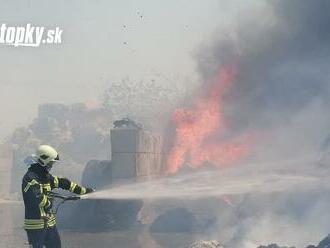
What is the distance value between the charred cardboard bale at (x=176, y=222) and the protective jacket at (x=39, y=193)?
5117cm

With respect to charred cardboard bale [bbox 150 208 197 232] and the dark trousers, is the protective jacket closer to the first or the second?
the dark trousers

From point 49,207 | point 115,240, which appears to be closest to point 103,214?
point 115,240

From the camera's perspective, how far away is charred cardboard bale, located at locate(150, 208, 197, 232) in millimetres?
60112

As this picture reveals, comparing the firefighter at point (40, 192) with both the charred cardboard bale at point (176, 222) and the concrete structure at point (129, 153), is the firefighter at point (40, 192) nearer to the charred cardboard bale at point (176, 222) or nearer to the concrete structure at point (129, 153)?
the charred cardboard bale at point (176, 222)

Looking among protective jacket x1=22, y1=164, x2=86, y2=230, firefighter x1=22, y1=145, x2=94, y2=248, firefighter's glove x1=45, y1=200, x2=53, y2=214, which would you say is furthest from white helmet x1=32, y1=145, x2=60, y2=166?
firefighter's glove x1=45, y1=200, x2=53, y2=214

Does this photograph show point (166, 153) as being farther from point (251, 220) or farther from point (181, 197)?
point (251, 220)

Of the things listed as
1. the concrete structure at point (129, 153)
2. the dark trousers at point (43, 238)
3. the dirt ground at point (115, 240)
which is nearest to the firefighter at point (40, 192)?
the dark trousers at point (43, 238)

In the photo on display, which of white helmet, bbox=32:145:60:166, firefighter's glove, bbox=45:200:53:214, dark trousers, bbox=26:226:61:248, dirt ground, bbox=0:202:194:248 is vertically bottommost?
dirt ground, bbox=0:202:194:248

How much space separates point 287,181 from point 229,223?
1151 cm

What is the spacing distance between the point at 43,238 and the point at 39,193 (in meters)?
1.06

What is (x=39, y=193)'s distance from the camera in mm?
9078

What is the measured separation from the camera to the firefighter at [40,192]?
9.09m

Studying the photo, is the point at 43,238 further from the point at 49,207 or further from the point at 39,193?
the point at 39,193

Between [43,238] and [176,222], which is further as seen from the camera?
[176,222]
